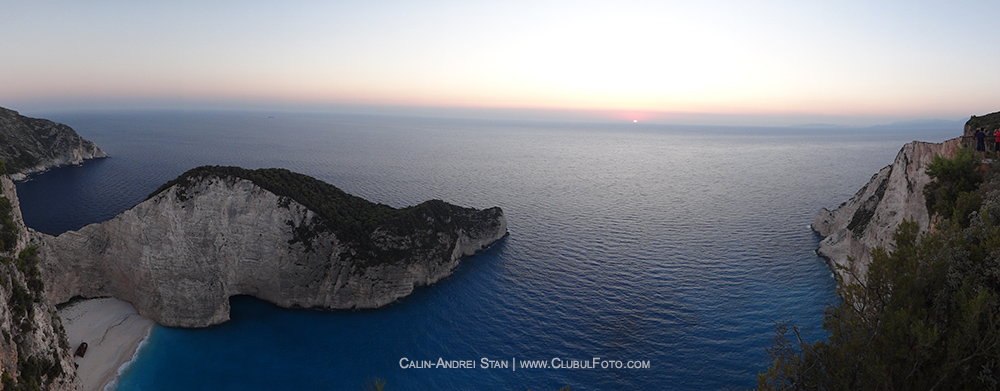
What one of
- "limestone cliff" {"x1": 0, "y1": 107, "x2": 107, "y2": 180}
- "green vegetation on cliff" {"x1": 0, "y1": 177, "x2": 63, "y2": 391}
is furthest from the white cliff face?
"limestone cliff" {"x1": 0, "y1": 107, "x2": 107, "y2": 180}

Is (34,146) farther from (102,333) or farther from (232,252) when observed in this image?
(232,252)

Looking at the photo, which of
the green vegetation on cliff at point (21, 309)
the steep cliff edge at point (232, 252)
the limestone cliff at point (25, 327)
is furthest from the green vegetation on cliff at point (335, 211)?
the green vegetation on cliff at point (21, 309)

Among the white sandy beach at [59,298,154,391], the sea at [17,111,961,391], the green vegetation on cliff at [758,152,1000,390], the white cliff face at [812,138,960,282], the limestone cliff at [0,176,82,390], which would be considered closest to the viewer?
the green vegetation on cliff at [758,152,1000,390]

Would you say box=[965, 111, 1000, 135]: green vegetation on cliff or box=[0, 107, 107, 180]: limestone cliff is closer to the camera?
box=[965, 111, 1000, 135]: green vegetation on cliff

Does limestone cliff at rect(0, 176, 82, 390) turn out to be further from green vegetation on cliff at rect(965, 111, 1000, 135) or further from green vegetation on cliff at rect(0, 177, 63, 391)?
green vegetation on cliff at rect(965, 111, 1000, 135)

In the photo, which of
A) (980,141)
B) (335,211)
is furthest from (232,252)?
(980,141)

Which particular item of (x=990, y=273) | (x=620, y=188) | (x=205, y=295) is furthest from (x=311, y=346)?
(x=620, y=188)

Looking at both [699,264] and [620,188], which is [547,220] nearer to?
[699,264]
